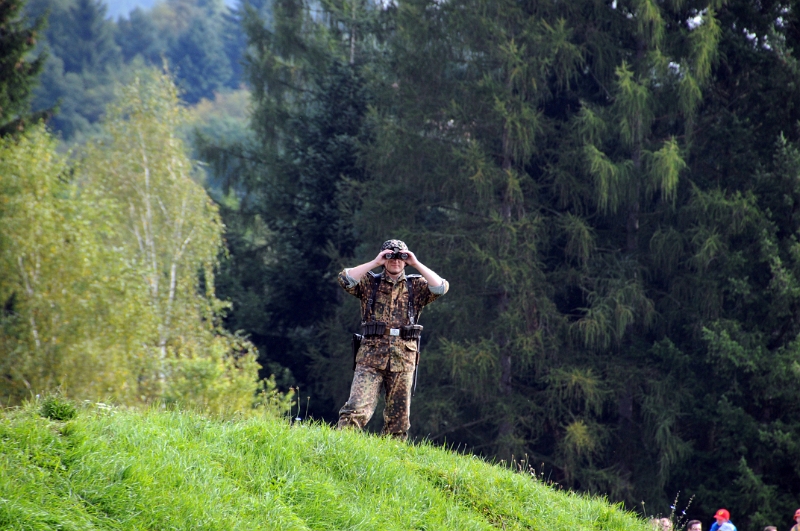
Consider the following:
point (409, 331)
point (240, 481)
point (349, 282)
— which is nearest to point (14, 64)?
point (349, 282)

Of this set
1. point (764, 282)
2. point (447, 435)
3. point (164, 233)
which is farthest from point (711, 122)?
point (164, 233)

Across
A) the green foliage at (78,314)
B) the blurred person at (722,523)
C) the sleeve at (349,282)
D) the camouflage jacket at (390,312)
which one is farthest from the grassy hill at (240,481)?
the green foliage at (78,314)

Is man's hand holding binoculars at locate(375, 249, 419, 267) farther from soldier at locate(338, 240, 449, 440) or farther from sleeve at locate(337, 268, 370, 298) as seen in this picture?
sleeve at locate(337, 268, 370, 298)

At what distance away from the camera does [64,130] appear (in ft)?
213

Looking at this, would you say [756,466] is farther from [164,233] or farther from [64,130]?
[64,130]

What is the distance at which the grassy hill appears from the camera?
5254mm

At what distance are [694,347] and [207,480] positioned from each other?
60.2 ft

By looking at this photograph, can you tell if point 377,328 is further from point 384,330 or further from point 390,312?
point 390,312

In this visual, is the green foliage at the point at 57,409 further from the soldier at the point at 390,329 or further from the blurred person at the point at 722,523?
the blurred person at the point at 722,523

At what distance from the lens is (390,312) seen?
8.26 metres

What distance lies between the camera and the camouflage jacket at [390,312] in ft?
26.6

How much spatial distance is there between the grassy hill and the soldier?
0.53 metres

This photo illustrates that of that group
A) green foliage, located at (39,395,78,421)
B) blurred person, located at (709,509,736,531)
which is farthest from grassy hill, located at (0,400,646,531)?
blurred person, located at (709,509,736,531)

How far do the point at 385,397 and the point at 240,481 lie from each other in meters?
2.16
